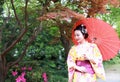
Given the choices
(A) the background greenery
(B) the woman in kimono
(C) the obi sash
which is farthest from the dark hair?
(A) the background greenery

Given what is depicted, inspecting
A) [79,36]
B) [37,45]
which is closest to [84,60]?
[79,36]

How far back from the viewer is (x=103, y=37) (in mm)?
A: 5195

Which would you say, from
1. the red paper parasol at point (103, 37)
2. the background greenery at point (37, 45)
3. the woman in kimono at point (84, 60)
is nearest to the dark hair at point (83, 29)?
the woman in kimono at point (84, 60)

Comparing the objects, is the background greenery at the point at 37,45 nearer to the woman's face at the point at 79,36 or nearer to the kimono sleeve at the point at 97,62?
the woman's face at the point at 79,36

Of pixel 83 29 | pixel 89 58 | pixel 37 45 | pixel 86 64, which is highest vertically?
pixel 83 29

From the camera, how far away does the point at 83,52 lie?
4.82 m

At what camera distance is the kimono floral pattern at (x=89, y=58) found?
4.83 metres

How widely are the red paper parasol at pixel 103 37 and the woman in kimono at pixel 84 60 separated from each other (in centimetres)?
21

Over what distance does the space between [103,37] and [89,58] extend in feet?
1.85

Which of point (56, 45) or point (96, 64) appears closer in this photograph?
point (96, 64)

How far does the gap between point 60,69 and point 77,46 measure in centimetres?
663

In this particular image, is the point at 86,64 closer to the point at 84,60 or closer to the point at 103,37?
the point at 84,60

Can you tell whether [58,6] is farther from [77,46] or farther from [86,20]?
[77,46]

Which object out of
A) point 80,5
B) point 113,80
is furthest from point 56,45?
point 80,5
